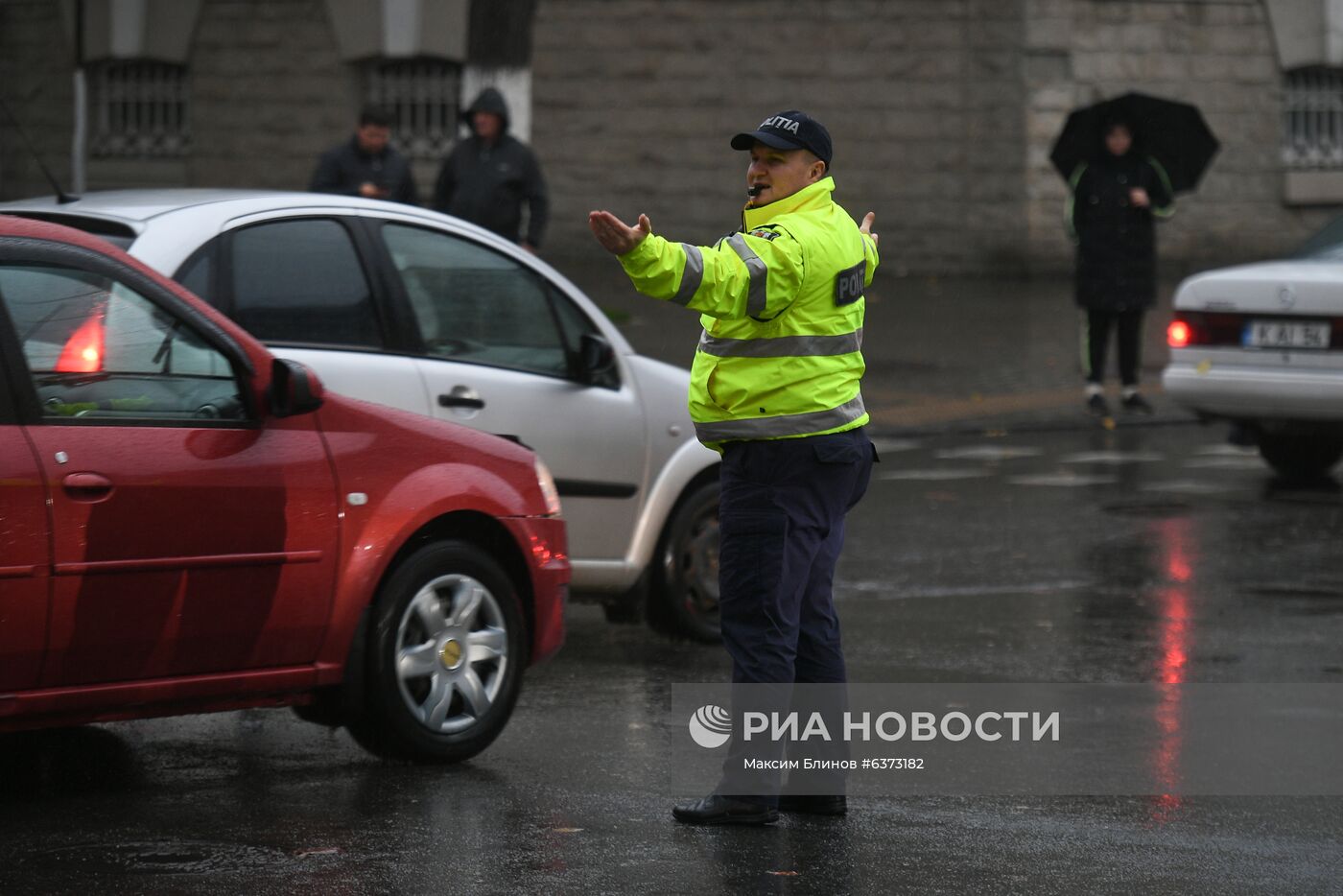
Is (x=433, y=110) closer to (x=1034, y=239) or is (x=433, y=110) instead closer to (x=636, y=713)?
(x=1034, y=239)

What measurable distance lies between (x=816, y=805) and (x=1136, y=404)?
10808 mm

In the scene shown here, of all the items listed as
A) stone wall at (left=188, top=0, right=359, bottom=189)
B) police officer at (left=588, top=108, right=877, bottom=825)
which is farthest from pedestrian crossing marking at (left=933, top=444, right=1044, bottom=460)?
stone wall at (left=188, top=0, right=359, bottom=189)

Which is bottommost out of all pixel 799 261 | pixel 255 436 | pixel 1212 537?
pixel 1212 537

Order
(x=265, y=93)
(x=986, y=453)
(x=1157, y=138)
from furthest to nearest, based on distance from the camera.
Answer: (x=265, y=93) < (x=1157, y=138) < (x=986, y=453)

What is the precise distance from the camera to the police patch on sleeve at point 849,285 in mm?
5887

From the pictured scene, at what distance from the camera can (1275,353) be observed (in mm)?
12633

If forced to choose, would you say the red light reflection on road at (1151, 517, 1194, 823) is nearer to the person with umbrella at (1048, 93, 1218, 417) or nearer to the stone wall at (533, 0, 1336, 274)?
the person with umbrella at (1048, 93, 1218, 417)

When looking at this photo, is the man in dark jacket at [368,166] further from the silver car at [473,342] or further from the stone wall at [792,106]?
the stone wall at [792,106]

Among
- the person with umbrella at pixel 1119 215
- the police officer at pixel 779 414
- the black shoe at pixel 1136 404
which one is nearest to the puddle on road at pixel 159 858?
the police officer at pixel 779 414

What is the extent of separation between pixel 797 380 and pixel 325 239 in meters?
2.42

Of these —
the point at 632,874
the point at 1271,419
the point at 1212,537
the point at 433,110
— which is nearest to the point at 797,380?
the point at 632,874

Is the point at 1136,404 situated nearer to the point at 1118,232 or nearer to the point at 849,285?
the point at 1118,232

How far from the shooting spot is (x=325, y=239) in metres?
7.73

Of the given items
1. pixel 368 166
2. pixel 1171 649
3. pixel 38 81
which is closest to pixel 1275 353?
pixel 1171 649
